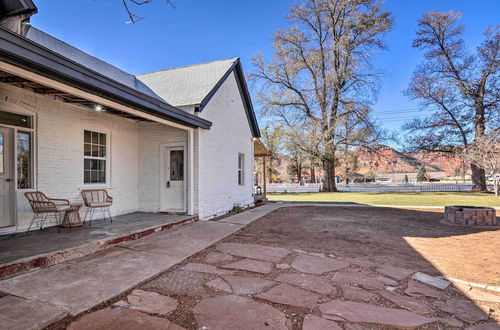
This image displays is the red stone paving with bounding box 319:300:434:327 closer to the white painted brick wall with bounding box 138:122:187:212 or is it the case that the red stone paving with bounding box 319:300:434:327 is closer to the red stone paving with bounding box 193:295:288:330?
the red stone paving with bounding box 193:295:288:330

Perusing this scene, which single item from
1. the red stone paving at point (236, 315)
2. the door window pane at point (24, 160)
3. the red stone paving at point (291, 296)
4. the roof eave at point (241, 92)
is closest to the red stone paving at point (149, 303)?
the red stone paving at point (236, 315)

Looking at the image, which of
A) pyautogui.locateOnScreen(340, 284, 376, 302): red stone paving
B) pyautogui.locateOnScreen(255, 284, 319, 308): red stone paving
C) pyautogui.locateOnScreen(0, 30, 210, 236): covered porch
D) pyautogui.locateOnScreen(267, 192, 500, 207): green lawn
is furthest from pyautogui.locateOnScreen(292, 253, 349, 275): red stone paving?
pyautogui.locateOnScreen(267, 192, 500, 207): green lawn

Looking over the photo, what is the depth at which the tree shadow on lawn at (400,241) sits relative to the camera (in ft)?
14.0

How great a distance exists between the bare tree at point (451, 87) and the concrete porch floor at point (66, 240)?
2376 centimetres

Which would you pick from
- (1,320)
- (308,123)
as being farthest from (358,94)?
(1,320)

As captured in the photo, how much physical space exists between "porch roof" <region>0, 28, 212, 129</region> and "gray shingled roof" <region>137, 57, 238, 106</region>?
2.35 m

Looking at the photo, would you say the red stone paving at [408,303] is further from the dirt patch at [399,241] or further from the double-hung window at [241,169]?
the double-hung window at [241,169]

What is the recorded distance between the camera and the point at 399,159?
24312mm

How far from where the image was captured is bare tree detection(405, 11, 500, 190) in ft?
66.6

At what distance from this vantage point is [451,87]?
2173cm

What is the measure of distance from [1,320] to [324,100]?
2375 cm

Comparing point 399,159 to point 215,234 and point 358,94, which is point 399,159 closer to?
point 358,94

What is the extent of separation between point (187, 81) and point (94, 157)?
433 cm

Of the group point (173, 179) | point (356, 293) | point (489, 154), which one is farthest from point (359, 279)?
point (489, 154)
